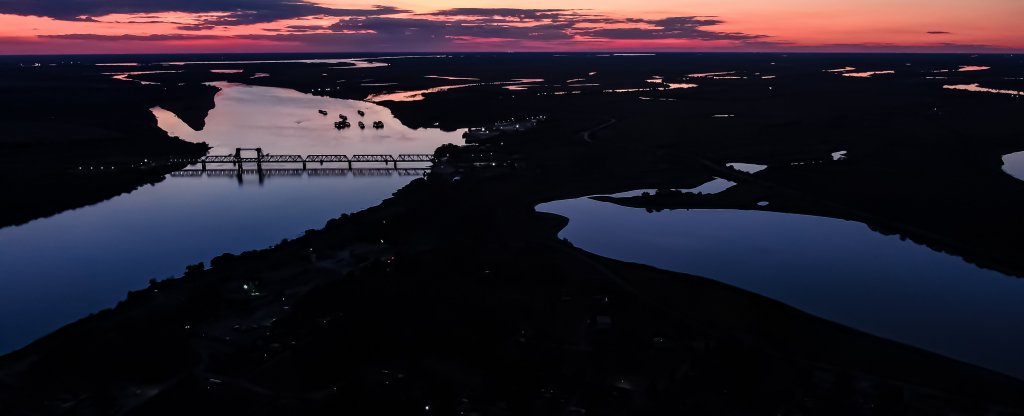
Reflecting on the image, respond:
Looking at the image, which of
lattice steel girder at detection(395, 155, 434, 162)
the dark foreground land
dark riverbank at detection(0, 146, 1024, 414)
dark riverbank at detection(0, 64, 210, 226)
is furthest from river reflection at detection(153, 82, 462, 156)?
dark riverbank at detection(0, 146, 1024, 414)

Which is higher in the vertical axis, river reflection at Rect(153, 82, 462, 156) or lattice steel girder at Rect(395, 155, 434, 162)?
river reflection at Rect(153, 82, 462, 156)

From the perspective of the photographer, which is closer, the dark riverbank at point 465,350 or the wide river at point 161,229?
the dark riverbank at point 465,350

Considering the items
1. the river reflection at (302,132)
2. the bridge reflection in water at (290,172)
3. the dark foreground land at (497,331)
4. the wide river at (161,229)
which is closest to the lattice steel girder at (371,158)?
the wide river at (161,229)

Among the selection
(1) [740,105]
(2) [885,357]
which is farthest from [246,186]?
(1) [740,105]

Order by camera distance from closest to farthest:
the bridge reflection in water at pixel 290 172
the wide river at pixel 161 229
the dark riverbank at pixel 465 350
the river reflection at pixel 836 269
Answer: the dark riverbank at pixel 465 350
the river reflection at pixel 836 269
the wide river at pixel 161 229
the bridge reflection in water at pixel 290 172

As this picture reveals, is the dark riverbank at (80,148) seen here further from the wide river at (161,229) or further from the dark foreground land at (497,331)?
the dark foreground land at (497,331)

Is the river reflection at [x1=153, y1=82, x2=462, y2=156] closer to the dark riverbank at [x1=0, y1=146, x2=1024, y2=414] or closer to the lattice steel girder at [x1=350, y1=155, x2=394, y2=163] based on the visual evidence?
the lattice steel girder at [x1=350, y1=155, x2=394, y2=163]
